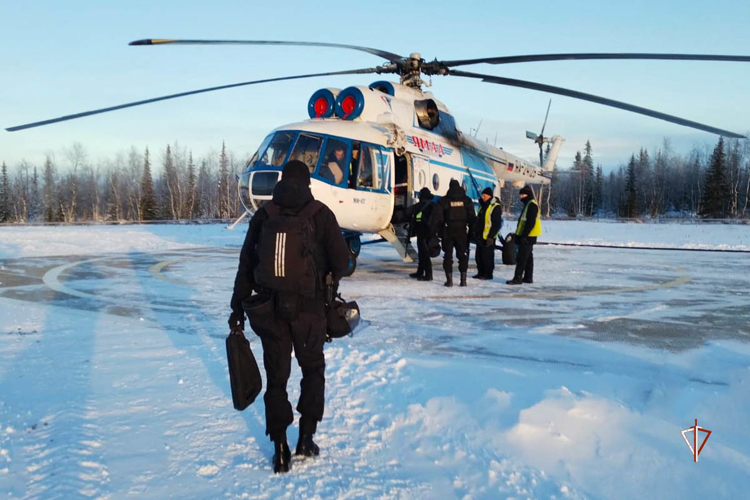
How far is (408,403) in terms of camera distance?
3.76 meters

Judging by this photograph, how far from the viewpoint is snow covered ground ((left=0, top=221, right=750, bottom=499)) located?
274 cm

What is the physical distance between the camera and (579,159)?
92.3 metres

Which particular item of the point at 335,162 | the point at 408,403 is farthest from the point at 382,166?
the point at 408,403

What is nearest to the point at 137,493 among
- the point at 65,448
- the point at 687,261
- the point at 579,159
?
the point at 65,448

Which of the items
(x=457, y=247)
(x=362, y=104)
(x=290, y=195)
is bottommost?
(x=457, y=247)

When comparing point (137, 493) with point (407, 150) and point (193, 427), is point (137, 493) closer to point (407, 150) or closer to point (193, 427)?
point (193, 427)

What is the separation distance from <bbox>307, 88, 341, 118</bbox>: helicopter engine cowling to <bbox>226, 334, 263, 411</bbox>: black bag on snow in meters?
8.29

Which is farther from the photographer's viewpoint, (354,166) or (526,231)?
(354,166)

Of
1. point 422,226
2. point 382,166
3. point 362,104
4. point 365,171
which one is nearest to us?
point 365,171

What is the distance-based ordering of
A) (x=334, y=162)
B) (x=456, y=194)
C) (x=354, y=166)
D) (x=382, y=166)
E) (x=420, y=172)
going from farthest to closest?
(x=420, y=172), (x=382, y=166), (x=354, y=166), (x=334, y=162), (x=456, y=194)

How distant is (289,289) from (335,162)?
687 centimetres

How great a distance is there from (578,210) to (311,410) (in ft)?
266

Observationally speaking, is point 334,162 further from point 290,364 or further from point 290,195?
point 290,364

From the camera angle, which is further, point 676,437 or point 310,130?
point 310,130
